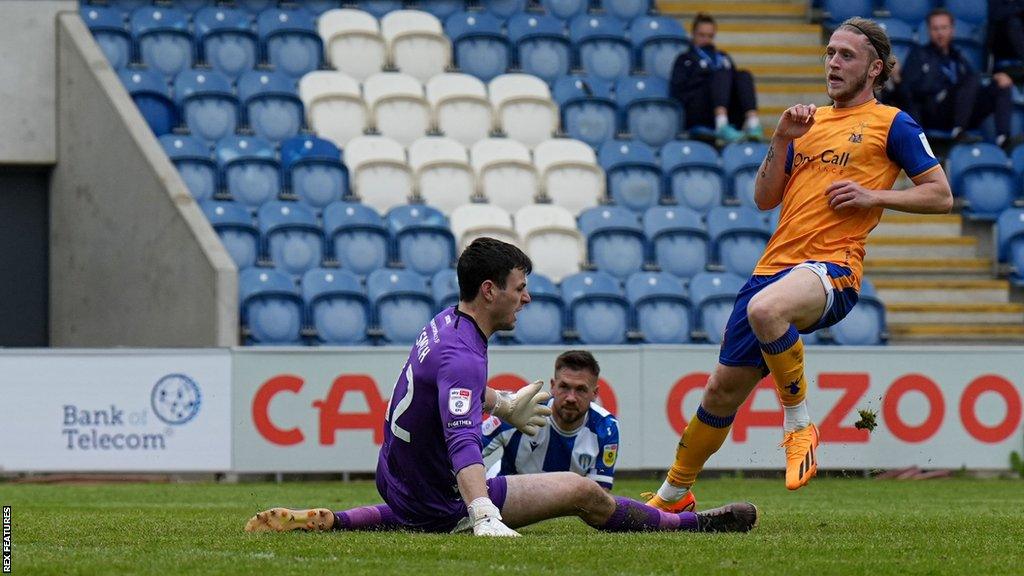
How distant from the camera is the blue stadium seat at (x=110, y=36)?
738 inches

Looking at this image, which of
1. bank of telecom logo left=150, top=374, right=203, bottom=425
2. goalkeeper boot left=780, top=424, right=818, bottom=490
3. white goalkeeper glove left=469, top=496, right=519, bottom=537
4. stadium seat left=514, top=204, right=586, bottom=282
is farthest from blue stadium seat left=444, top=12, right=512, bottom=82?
white goalkeeper glove left=469, top=496, right=519, bottom=537

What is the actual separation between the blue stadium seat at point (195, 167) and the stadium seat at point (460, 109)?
9.61ft

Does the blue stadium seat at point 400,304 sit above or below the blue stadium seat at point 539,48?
below

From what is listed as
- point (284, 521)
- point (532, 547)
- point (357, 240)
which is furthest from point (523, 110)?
point (532, 547)

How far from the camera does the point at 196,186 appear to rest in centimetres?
1734

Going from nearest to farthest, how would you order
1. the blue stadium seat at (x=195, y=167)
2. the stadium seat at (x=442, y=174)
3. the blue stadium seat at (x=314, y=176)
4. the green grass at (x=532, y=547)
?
the green grass at (x=532, y=547)
the blue stadium seat at (x=195, y=167)
the blue stadium seat at (x=314, y=176)
the stadium seat at (x=442, y=174)

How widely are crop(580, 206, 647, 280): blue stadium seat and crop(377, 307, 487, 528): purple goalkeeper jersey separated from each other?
10.5m

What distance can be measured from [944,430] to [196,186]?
8.04m

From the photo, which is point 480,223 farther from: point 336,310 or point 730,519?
point 730,519

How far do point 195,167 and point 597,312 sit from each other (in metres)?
4.57

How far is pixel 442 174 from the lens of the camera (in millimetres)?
18359

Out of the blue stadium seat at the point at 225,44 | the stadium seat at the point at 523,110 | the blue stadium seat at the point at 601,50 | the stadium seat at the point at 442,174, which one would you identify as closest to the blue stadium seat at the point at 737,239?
the stadium seat at the point at 523,110

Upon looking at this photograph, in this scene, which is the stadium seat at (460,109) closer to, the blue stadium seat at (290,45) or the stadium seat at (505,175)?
the stadium seat at (505,175)

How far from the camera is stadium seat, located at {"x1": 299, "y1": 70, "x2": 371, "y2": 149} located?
18.7 metres
